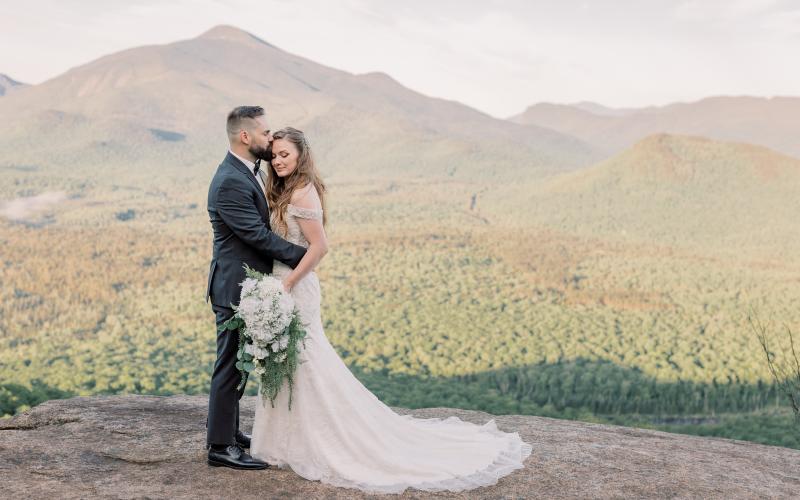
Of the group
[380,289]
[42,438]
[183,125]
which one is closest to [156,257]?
[380,289]

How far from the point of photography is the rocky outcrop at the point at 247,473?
221 inches

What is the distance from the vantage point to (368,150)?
4141 inches

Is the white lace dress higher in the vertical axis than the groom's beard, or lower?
lower

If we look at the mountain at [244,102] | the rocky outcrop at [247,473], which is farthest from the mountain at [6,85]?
the rocky outcrop at [247,473]

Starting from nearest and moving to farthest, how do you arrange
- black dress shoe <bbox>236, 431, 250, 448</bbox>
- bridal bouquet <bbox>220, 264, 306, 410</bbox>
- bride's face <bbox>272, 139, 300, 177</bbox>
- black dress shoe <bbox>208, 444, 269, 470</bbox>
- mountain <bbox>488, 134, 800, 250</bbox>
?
bridal bouquet <bbox>220, 264, 306, 410</bbox>, bride's face <bbox>272, 139, 300, 177</bbox>, black dress shoe <bbox>208, 444, 269, 470</bbox>, black dress shoe <bbox>236, 431, 250, 448</bbox>, mountain <bbox>488, 134, 800, 250</bbox>

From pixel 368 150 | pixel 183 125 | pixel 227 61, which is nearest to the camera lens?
pixel 368 150

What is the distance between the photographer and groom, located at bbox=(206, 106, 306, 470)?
5746 millimetres

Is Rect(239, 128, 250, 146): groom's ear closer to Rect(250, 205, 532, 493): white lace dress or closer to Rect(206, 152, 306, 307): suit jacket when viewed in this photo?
Rect(206, 152, 306, 307): suit jacket

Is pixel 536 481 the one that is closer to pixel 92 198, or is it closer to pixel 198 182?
pixel 92 198

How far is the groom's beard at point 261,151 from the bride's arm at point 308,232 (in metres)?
0.38

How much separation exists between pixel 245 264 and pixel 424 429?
226 cm

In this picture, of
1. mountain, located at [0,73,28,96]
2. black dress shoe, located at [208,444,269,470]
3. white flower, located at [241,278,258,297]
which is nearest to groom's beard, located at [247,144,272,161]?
white flower, located at [241,278,258,297]

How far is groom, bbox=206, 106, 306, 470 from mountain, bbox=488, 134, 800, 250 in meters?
51.2

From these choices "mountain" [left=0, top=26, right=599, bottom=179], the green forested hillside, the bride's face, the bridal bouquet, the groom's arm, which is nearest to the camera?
the bridal bouquet
